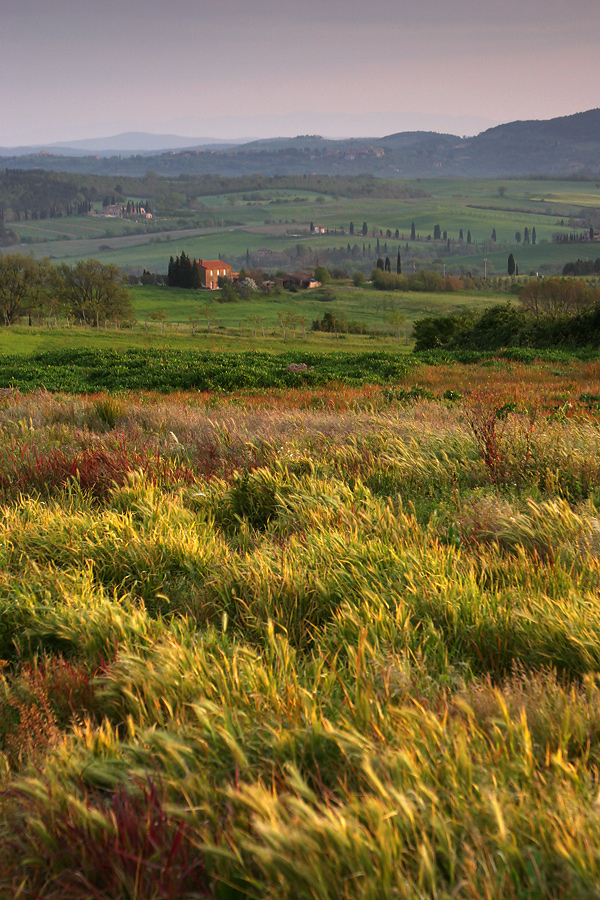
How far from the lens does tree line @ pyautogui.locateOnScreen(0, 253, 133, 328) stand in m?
93.8

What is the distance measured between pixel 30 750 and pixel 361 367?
22061 millimetres

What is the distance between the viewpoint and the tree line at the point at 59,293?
93812mm

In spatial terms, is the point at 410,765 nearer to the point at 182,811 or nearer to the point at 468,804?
the point at 468,804

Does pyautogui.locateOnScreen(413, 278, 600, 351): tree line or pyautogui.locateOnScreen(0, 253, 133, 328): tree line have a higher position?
pyautogui.locateOnScreen(0, 253, 133, 328): tree line

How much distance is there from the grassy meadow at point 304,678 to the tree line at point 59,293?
3759 inches

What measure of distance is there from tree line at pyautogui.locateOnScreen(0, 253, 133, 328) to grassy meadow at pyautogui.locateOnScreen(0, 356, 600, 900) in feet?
313

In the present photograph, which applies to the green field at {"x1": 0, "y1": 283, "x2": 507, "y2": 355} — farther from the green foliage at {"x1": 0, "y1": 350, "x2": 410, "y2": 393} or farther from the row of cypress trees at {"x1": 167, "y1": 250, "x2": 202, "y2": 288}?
the green foliage at {"x1": 0, "y1": 350, "x2": 410, "y2": 393}

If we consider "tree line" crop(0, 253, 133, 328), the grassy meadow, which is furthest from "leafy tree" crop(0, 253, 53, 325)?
the grassy meadow

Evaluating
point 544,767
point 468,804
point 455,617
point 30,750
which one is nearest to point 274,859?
point 468,804

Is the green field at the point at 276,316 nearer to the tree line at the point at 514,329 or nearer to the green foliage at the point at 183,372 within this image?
the tree line at the point at 514,329

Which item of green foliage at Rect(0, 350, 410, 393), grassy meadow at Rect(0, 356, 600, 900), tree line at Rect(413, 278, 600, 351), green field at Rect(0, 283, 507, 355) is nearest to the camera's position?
grassy meadow at Rect(0, 356, 600, 900)

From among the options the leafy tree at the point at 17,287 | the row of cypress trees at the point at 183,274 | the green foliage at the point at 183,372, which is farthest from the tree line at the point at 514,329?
the row of cypress trees at the point at 183,274

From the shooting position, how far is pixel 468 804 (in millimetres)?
2088

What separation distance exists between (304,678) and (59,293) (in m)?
106
